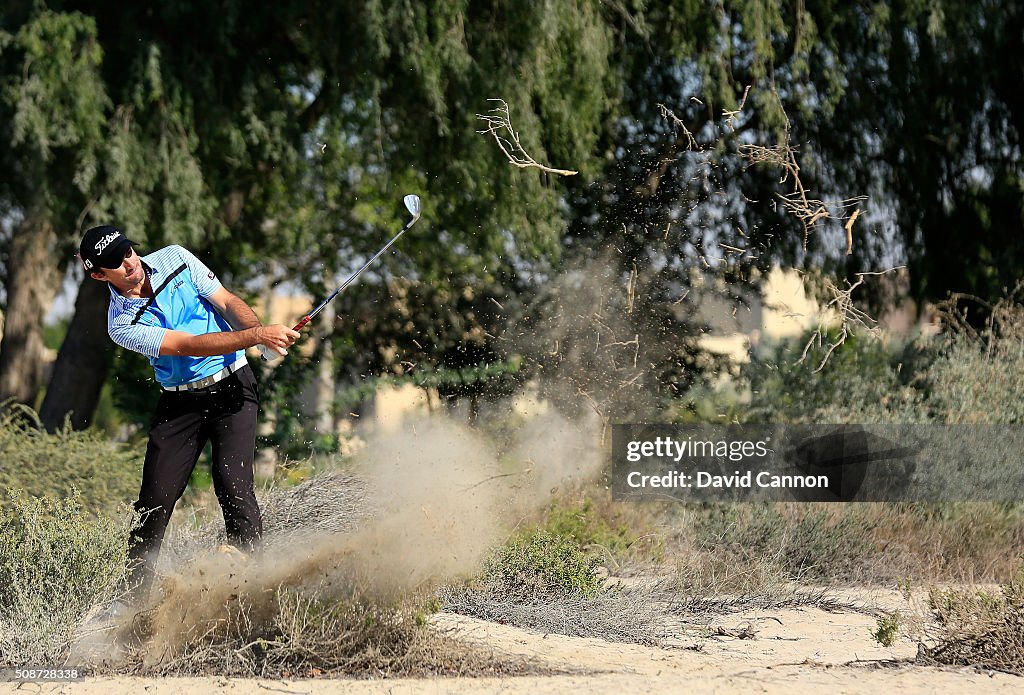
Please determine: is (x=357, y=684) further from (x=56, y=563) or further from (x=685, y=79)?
(x=685, y=79)

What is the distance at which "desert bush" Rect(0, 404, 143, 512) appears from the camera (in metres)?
8.27

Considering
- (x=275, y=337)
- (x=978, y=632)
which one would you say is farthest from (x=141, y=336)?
(x=978, y=632)

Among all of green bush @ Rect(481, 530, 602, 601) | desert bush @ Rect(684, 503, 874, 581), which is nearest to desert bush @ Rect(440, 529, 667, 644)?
green bush @ Rect(481, 530, 602, 601)

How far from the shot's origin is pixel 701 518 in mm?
8055

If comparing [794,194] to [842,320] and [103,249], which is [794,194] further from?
[103,249]

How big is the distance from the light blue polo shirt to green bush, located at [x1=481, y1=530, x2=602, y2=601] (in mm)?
1856

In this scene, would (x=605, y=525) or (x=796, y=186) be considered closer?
Result: (x=605, y=525)

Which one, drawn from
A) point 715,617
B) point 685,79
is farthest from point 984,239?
point 715,617

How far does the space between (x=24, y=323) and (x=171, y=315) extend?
7.97 m

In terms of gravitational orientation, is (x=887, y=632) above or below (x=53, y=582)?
below

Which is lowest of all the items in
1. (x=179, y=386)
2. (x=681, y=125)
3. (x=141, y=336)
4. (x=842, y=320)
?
(x=179, y=386)

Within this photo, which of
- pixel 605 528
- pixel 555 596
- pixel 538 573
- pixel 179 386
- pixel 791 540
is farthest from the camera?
pixel 605 528

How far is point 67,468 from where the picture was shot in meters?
8.50

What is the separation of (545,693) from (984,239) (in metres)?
8.29
